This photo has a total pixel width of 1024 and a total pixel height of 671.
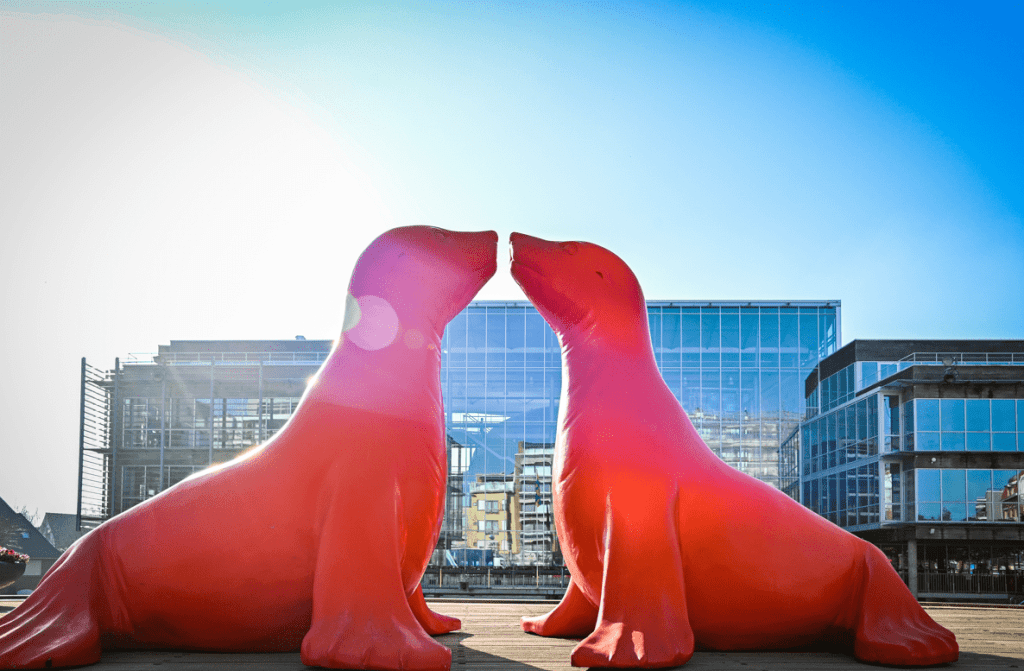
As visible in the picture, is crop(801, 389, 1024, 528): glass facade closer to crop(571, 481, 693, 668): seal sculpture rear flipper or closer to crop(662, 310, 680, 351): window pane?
crop(662, 310, 680, 351): window pane

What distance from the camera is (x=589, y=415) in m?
5.87

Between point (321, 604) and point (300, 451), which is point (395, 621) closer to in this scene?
point (321, 604)

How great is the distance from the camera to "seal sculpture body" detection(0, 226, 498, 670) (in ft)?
15.7

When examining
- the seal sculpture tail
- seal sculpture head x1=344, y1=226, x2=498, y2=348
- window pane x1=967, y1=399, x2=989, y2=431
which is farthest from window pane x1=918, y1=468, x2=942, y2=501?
the seal sculpture tail

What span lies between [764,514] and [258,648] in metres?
3.14

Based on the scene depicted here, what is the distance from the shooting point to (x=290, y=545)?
512cm

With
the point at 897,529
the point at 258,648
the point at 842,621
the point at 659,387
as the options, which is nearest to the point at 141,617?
the point at 258,648

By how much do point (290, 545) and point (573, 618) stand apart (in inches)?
93.0

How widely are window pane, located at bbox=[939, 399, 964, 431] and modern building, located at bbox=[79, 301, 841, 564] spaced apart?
8.51 meters

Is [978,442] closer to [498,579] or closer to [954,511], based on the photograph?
[954,511]

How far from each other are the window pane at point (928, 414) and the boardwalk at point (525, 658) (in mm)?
24262

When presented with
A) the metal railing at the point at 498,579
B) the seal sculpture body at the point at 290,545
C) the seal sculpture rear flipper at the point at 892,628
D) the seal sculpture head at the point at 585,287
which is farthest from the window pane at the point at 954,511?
the seal sculpture body at the point at 290,545

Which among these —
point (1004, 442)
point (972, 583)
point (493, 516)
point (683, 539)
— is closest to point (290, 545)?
point (683, 539)

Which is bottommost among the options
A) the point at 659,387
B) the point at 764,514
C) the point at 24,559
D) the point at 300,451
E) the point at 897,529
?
the point at 897,529
